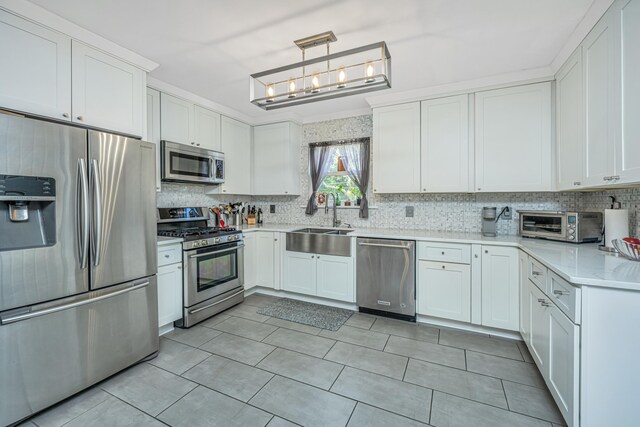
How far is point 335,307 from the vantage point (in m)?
3.47

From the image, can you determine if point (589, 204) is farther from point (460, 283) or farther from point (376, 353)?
point (376, 353)

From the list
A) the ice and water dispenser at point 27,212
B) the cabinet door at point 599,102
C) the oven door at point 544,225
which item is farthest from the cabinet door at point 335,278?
the ice and water dispenser at point 27,212

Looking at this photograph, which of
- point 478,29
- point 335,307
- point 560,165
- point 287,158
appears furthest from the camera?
point 287,158

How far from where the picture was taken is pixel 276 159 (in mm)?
4266

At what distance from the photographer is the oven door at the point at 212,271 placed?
114 inches

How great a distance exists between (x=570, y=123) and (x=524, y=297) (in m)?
1.50

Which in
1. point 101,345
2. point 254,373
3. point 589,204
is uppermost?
point 589,204

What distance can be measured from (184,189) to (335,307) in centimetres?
241

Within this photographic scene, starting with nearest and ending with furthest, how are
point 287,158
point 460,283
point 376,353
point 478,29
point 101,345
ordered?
point 101,345 → point 478,29 → point 376,353 → point 460,283 → point 287,158

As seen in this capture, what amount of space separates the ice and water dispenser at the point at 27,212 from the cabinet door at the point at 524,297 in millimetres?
3391

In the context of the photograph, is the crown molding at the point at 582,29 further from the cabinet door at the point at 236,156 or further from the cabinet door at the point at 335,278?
the cabinet door at the point at 236,156

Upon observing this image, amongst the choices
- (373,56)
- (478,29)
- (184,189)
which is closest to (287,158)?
(184,189)

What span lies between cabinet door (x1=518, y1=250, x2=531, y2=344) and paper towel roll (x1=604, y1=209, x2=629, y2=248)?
1.71 feet

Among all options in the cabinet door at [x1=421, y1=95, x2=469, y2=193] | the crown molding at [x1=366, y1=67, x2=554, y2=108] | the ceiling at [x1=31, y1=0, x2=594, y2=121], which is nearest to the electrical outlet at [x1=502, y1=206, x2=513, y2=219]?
the cabinet door at [x1=421, y1=95, x2=469, y2=193]
